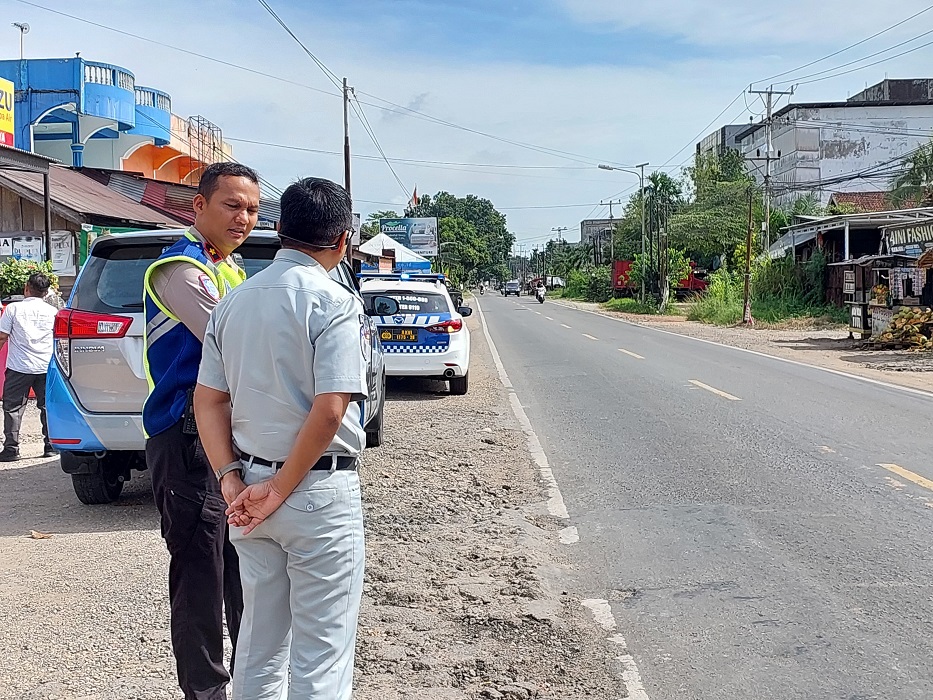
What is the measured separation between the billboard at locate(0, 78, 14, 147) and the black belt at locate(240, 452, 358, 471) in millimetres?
17902

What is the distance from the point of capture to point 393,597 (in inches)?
200

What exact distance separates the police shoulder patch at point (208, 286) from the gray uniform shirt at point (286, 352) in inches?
21.3

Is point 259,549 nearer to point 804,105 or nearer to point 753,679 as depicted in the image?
point 753,679

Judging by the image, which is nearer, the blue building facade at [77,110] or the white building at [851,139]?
the blue building facade at [77,110]

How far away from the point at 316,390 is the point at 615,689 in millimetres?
2069

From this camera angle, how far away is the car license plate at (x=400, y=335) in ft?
42.5

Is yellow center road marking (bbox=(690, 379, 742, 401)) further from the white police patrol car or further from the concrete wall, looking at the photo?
the concrete wall

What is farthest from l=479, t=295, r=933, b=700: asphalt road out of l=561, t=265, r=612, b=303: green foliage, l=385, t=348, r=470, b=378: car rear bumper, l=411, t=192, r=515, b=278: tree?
l=411, t=192, r=515, b=278: tree

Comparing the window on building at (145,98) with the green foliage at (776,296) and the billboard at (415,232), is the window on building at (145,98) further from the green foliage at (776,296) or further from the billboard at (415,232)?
the billboard at (415,232)

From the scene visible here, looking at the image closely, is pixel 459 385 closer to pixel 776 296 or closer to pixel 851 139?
pixel 776 296

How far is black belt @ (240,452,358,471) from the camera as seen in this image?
9.21ft

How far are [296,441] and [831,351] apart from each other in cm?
2272

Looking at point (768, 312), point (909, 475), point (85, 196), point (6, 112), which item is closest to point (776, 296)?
point (768, 312)

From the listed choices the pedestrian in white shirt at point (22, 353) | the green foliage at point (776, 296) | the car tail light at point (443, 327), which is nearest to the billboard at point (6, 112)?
the car tail light at point (443, 327)
